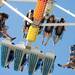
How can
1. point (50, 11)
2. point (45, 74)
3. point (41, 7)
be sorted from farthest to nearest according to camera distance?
point (45, 74) < point (50, 11) < point (41, 7)

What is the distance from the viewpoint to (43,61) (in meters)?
6.25

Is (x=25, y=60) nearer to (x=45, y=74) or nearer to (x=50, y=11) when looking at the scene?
(x=45, y=74)

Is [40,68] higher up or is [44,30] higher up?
[44,30]

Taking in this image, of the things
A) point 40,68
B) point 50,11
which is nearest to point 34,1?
point 50,11

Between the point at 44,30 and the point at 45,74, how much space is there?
0.82m

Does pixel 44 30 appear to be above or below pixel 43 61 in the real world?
above

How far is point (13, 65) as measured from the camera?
6508 millimetres

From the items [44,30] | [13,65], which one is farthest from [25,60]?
[44,30]

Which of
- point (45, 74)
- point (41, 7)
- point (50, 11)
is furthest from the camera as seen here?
point (45, 74)

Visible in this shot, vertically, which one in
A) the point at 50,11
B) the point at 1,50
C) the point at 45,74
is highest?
the point at 50,11

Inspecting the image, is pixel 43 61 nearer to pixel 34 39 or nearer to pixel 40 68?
pixel 40 68

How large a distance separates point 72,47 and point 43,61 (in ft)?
2.03

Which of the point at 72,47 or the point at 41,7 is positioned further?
the point at 72,47

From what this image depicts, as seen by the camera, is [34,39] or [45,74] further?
[45,74]
